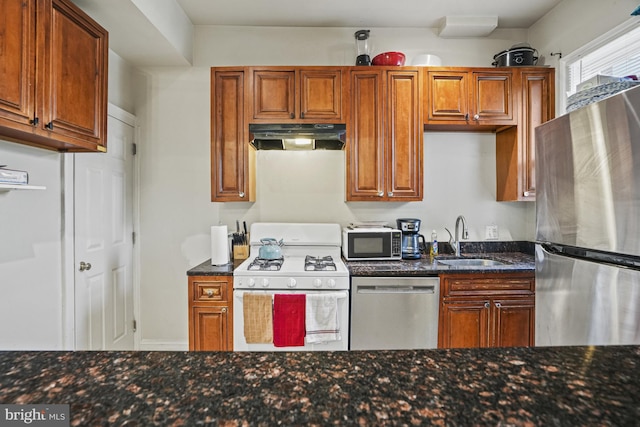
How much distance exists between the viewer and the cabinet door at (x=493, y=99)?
266 cm

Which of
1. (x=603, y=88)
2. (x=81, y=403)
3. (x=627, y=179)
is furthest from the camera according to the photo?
(x=603, y=88)

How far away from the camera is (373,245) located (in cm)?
260

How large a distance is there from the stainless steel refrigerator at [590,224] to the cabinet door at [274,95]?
69.6 inches

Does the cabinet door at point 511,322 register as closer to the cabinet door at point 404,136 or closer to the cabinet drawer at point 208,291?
the cabinet door at point 404,136

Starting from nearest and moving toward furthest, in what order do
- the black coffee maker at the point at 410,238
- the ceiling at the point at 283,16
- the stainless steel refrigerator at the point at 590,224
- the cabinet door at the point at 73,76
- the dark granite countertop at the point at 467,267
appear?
the stainless steel refrigerator at the point at 590,224 → the cabinet door at the point at 73,76 → the dark granite countertop at the point at 467,267 → the ceiling at the point at 283,16 → the black coffee maker at the point at 410,238

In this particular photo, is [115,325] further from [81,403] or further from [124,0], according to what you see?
[81,403]

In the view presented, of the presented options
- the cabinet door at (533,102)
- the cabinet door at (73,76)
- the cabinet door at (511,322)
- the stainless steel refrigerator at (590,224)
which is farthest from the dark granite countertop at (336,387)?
the cabinet door at (533,102)

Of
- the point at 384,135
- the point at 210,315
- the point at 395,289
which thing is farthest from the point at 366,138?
the point at 210,315

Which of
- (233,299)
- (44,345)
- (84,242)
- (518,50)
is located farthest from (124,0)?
(518,50)

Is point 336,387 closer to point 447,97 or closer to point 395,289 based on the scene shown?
point 395,289

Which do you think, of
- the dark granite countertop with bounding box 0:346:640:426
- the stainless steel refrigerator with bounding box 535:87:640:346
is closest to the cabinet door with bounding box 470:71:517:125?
the stainless steel refrigerator with bounding box 535:87:640:346

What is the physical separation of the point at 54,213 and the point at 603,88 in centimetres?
325

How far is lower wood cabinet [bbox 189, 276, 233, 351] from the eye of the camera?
7.51 ft

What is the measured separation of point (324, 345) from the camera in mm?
2215
